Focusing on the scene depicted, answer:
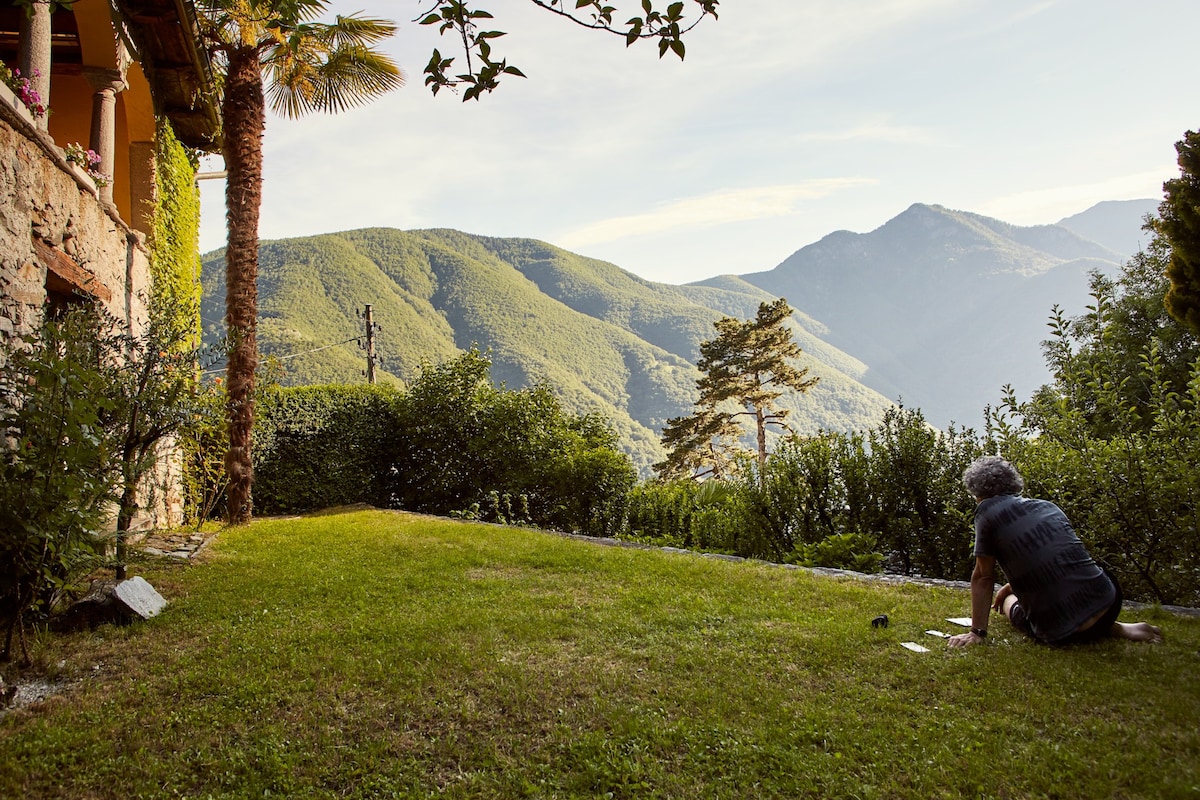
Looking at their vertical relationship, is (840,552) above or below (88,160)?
below

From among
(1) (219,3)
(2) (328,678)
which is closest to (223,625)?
(2) (328,678)

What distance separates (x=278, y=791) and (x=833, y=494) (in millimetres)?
6000

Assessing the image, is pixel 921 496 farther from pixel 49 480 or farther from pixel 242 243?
pixel 242 243

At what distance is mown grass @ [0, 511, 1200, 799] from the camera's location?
8.64 feet

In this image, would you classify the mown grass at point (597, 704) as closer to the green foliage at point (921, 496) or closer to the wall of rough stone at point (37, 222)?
the green foliage at point (921, 496)

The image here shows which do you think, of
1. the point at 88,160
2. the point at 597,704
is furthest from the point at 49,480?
the point at 88,160

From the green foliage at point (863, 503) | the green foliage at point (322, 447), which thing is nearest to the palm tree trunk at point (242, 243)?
the green foliage at point (322, 447)

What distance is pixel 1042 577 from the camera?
377 cm

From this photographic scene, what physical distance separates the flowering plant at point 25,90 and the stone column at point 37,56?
50 mm

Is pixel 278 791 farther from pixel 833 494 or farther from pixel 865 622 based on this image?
pixel 833 494

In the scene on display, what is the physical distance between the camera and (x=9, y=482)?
3.57m

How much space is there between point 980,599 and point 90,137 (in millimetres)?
10855

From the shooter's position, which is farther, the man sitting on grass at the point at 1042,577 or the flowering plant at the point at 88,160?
the flowering plant at the point at 88,160

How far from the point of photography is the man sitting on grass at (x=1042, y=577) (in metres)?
3.74
